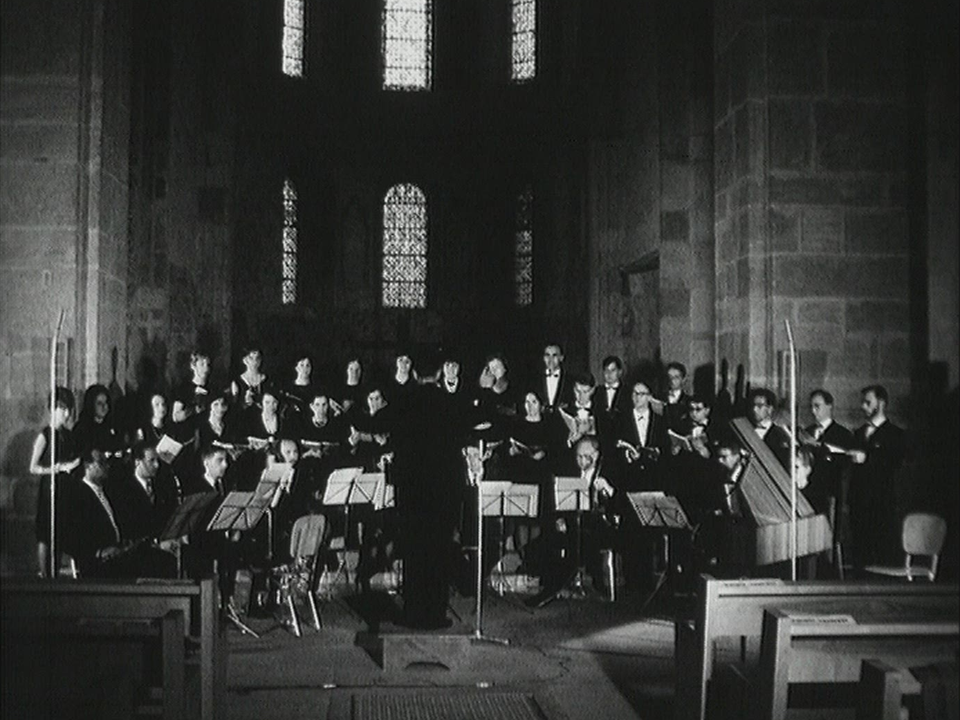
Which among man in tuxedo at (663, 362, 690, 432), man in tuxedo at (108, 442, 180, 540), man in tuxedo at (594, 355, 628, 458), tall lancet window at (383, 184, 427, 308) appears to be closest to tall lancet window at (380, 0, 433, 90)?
tall lancet window at (383, 184, 427, 308)

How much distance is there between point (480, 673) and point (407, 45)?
16.6 m

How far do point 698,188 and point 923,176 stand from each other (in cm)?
307

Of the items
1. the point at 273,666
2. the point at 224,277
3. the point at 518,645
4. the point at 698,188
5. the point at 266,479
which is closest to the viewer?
the point at 273,666

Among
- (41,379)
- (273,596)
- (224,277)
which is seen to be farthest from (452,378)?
(224,277)

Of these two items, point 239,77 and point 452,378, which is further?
point 239,77

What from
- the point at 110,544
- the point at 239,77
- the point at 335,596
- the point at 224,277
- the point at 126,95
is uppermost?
the point at 239,77

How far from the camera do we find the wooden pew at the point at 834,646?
4102mm

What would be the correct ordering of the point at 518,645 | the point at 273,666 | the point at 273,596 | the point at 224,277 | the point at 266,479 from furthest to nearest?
the point at 224,277 < the point at 273,596 < the point at 266,479 < the point at 518,645 < the point at 273,666

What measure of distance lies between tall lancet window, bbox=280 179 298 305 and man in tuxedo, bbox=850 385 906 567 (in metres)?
12.8

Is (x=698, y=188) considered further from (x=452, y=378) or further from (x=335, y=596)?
(x=335, y=596)

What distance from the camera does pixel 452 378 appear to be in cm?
1002

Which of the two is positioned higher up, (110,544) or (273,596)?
(110,544)

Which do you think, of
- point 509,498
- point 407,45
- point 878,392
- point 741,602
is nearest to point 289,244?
point 407,45

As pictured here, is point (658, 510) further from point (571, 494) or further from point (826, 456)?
point (826, 456)
